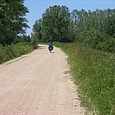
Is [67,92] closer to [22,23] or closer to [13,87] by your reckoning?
[13,87]

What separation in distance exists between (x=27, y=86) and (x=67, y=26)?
10542 centimetres

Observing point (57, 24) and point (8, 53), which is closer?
point (8, 53)

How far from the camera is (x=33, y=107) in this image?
24.5ft

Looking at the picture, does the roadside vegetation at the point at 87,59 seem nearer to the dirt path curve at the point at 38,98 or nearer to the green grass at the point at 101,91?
the green grass at the point at 101,91

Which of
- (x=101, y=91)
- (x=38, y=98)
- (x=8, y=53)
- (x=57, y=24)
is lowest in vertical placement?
(x=8, y=53)

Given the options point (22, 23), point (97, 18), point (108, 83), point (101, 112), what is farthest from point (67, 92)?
point (97, 18)

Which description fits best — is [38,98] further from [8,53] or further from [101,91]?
[8,53]

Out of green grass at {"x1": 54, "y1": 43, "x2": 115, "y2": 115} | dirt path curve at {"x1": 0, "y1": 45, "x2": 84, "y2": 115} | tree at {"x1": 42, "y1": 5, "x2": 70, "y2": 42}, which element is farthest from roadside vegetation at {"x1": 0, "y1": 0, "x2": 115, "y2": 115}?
tree at {"x1": 42, "y1": 5, "x2": 70, "y2": 42}

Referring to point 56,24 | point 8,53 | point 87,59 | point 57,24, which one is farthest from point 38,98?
point 57,24

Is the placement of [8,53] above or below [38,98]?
below

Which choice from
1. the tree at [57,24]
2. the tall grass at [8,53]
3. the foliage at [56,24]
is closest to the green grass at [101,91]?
the tall grass at [8,53]

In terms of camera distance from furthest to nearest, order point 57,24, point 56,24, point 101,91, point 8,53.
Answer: point 57,24
point 56,24
point 8,53
point 101,91

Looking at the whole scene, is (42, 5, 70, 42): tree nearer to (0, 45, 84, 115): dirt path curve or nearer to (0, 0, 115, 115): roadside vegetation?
(0, 0, 115, 115): roadside vegetation

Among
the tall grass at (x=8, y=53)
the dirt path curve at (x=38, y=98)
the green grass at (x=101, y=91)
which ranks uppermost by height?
the green grass at (x=101, y=91)
